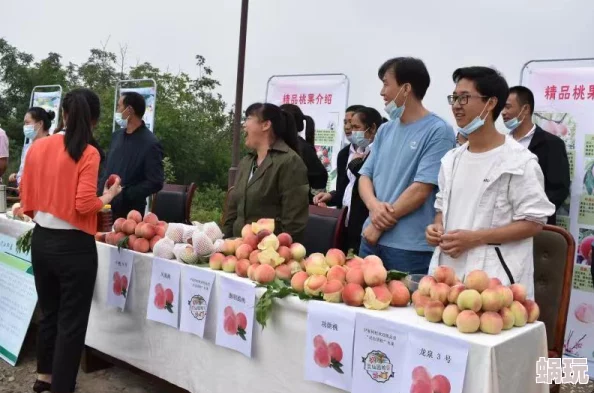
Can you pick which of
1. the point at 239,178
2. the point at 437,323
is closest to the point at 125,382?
the point at 239,178

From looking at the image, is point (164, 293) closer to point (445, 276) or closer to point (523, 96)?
point (445, 276)

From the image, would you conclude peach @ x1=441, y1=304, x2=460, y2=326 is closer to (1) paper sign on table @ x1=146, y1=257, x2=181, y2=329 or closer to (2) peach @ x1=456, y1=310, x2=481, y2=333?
(2) peach @ x1=456, y1=310, x2=481, y2=333

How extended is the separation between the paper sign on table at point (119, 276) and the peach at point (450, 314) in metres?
1.44

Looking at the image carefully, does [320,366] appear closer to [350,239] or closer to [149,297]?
[149,297]

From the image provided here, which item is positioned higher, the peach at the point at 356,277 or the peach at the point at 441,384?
the peach at the point at 356,277

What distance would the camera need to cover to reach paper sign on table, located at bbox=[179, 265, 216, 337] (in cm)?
199

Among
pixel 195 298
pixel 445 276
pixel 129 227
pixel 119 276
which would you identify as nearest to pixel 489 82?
pixel 445 276

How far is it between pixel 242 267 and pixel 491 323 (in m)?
0.88

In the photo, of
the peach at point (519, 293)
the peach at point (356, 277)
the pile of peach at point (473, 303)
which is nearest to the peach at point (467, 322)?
the pile of peach at point (473, 303)

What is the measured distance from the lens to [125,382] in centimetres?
270

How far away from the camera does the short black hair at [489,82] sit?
182 centimetres

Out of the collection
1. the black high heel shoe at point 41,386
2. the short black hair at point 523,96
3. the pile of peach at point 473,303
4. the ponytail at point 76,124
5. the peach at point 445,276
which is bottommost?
the black high heel shoe at point 41,386

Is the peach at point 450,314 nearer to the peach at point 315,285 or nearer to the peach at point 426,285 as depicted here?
the peach at point 426,285

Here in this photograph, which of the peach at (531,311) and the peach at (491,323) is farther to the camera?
the peach at (531,311)
